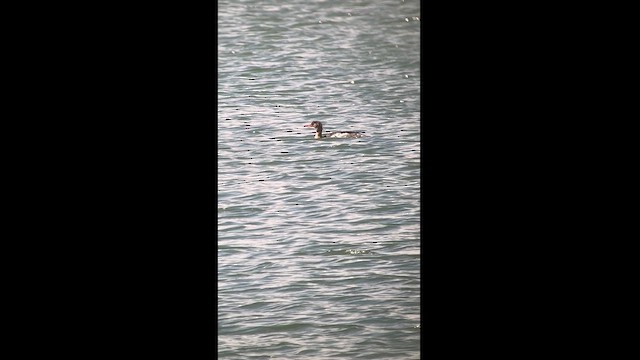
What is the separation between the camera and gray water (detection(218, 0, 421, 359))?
5.08 metres

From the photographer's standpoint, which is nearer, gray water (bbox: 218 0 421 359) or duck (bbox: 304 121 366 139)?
gray water (bbox: 218 0 421 359)

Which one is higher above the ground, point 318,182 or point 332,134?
point 332,134

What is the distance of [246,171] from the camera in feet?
25.2

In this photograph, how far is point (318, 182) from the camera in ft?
24.4

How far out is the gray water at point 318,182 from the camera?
5.08 metres

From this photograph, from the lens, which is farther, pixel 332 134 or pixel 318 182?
pixel 332 134

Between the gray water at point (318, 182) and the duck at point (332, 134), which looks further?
the duck at point (332, 134)
